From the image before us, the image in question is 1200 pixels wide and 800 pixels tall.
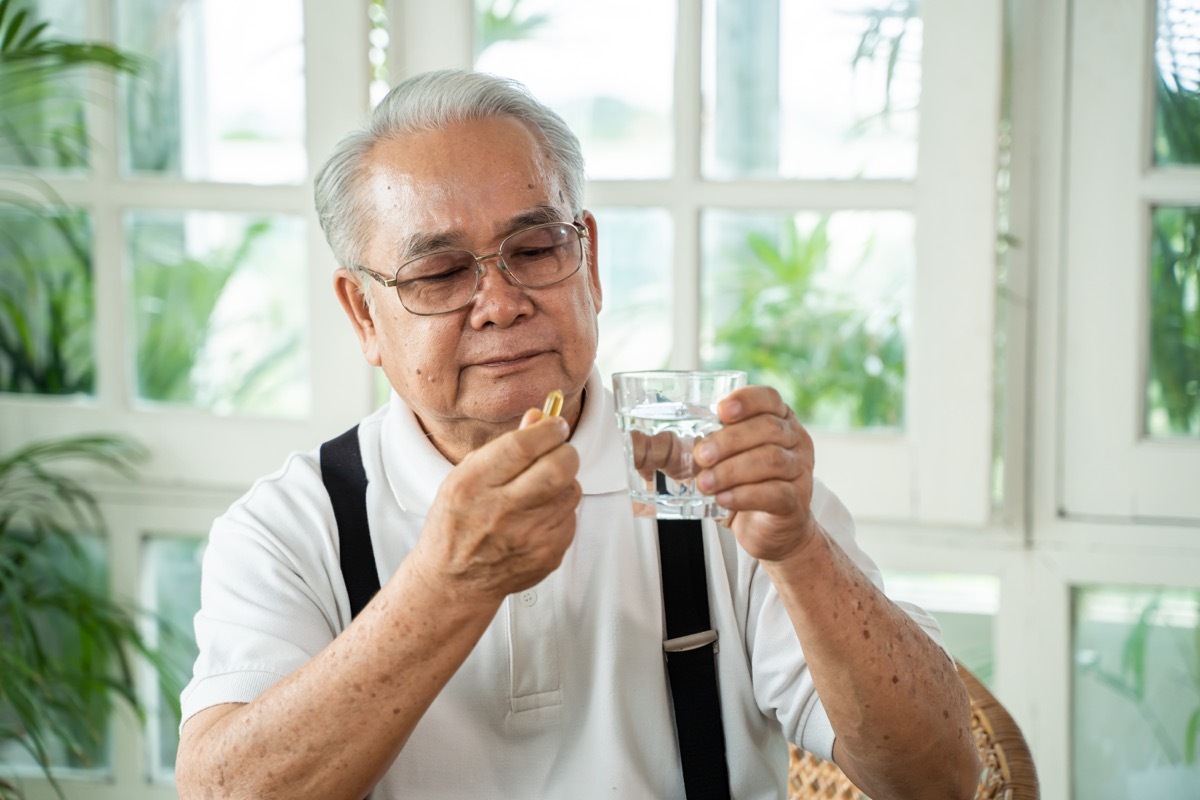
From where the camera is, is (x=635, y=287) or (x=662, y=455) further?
(x=635, y=287)

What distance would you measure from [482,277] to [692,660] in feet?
1.70

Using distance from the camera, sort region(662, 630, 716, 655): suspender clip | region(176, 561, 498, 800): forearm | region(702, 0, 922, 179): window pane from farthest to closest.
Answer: region(702, 0, 922, 179): window pane → region(662, 630, 716, 655): suspender clip → region(176, 561, 498, 800): forearm

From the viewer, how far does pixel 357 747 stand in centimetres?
124

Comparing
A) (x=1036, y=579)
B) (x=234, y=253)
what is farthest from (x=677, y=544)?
(x=234, y=253)

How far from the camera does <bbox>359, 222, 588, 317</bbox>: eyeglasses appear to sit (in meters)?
1.43

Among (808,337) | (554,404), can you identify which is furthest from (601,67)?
(554,404)

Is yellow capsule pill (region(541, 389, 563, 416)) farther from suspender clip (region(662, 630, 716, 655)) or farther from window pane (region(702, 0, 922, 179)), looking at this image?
window pane (region(702, 0, 922, 179))

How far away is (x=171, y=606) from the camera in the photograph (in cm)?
269

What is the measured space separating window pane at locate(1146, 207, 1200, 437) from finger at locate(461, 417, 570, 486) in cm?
145

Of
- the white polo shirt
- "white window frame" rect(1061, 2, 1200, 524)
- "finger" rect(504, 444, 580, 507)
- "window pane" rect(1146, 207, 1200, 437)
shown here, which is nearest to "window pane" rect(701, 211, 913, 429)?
"white window frame" rect(1061, 2, 1200, 524)

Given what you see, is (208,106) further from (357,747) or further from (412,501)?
(357,747)

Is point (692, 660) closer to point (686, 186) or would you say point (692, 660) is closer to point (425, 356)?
point (425, 356)

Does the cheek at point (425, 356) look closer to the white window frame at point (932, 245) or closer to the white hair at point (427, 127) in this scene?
the white hair at point (427, 127)

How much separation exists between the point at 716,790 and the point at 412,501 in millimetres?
504
